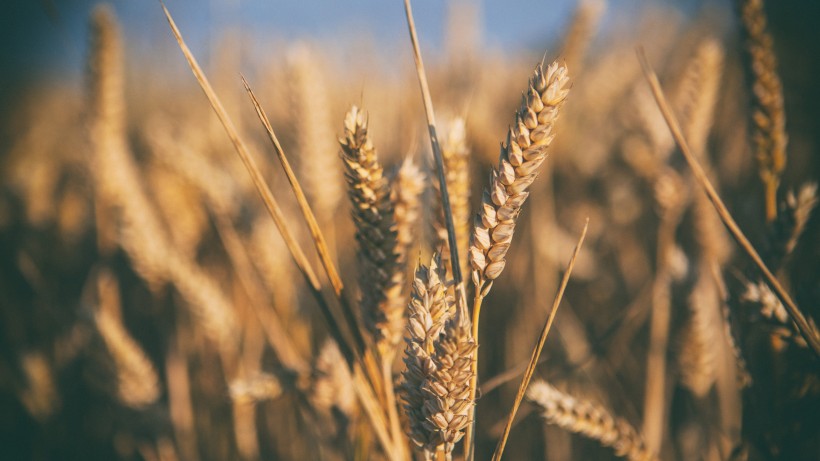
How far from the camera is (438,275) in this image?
368 mm

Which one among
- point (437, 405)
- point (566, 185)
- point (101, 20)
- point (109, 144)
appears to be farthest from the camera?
point (566, 185)

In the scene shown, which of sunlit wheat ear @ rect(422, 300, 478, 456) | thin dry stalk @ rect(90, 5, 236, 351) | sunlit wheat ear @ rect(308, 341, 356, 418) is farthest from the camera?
thin dry stalk @ rect(90, 5, 236, 351)

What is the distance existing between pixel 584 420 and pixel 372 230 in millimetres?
361

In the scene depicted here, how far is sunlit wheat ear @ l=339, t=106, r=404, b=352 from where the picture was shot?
0.38 meters

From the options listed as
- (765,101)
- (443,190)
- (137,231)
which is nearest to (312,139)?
(137,231)

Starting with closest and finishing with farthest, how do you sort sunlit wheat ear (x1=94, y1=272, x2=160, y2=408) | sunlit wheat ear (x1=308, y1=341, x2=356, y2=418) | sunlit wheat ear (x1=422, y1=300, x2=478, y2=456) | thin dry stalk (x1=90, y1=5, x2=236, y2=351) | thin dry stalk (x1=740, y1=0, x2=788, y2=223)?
sunlit wheat ear (x1=422, y1=300, x2=478, y2=456), thin dry stalk (x1=740, y1=0, x2=788, y2=223), sunlit wheat ear (x1=308, y1=341, x2=356, y2=418), sunlit wheat ear (x1=94, y1=272, x2=160, y2=408), thin dry stalk (x1=90, y1=5, x2=236, y2=351)

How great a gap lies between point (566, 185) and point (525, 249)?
457mm

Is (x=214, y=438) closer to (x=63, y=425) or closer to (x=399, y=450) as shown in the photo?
(x=63, y=425)

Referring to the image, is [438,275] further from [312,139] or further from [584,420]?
[312,139]

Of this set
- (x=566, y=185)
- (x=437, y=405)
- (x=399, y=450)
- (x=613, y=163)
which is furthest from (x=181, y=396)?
(x=613, y=163)

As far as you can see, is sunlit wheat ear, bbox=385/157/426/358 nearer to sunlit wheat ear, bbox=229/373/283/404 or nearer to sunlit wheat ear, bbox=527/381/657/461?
sunlit wheat ear, bbox=527/381/657/461

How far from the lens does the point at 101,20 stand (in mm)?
1006

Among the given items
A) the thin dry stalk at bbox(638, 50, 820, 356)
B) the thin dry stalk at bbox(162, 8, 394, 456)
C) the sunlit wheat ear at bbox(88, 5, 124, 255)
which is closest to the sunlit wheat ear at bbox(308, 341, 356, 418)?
the thin dry stalk at bbox(162, 8, 394, 456)

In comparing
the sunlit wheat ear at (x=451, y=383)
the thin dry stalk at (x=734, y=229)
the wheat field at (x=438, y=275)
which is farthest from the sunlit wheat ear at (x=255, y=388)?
the thin dry stalk at (x=734, y=229)
